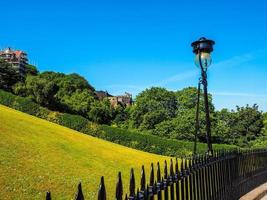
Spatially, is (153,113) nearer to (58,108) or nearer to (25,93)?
(58,108)

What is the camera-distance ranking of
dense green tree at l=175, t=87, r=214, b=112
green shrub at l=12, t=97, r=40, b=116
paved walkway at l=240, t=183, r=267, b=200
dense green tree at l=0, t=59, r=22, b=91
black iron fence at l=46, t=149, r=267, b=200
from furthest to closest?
dense green tree at l=0, t=59, r=22, b=91
dense green tree at l=175, t=87, r=214, b=112
green shrub at l=12, t=97, r=40, b=116
paved walkway at l=240, t=183, r=267, b=200
black iron fence at l=46, t=149, r=267, b=200

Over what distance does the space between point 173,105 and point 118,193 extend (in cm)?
7534

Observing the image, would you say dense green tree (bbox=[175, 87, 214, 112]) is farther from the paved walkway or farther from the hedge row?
the paved walkway

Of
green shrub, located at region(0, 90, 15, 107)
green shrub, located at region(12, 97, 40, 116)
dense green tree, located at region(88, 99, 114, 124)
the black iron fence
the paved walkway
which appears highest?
→ dense green tree, located at region(88, 99, 114, 124)

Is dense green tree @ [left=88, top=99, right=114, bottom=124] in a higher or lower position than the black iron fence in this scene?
higher

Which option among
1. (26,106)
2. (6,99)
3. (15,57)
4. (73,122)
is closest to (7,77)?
(6,99)

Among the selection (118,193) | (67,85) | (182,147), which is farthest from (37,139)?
(67,85)

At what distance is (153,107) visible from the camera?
75688mm

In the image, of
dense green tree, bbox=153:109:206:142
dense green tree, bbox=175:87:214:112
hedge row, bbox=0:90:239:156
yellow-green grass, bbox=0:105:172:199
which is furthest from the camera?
dense green tree, bbox=175:87:214:112

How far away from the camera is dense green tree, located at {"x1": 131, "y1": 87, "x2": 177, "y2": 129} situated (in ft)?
236

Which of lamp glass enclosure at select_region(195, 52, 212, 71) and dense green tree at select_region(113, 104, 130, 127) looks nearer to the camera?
lamp glass enclosure at select_region(195, 52, 212, 71)

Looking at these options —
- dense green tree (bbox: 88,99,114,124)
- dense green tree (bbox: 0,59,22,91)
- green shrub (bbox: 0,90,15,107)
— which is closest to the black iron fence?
green shrub (bbox: 0,90,15,107)

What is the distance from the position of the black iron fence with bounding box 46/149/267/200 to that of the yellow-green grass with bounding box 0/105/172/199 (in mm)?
5547

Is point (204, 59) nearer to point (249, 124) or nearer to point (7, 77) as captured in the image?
point (249, 124)
